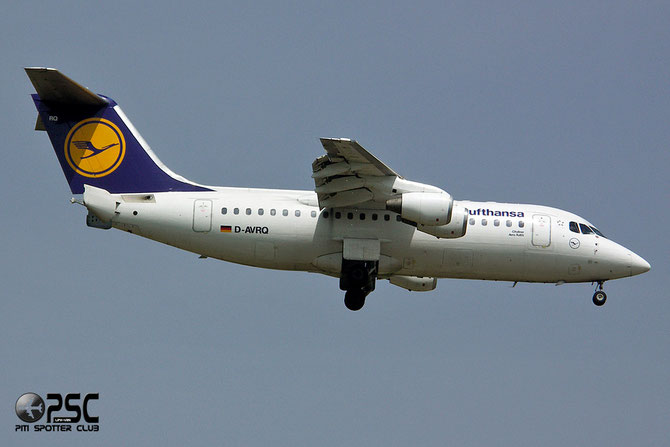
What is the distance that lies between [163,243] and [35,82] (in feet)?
15.0

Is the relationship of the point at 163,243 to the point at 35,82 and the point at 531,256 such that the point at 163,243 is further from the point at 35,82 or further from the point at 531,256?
the point at 531,256

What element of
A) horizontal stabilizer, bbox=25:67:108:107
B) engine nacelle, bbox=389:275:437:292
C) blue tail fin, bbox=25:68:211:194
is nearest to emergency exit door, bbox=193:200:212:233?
blue tail fin, bbox=25:68:211:194

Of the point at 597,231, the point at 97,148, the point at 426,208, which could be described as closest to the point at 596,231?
the point at 597,231

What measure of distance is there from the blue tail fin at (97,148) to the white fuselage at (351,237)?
471 millimetres

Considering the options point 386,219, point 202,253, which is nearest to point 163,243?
point 202,253

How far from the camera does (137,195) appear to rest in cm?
2638

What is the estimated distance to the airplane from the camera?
2583 centimetres

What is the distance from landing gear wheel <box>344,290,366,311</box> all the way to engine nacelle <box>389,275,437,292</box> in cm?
259

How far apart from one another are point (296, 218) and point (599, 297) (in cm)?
779

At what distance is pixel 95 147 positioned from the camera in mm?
26656

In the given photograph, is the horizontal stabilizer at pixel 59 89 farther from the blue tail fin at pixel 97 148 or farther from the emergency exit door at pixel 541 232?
the emergency exit door at pixel 541 232

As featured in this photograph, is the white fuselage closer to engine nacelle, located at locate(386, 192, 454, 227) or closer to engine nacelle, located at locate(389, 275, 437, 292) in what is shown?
engine nacelle, located at locate(386, 192, 454, 227)

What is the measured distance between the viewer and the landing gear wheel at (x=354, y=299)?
88.1 ft

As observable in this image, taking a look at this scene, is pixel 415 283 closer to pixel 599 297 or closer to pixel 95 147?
pixel 599 297
